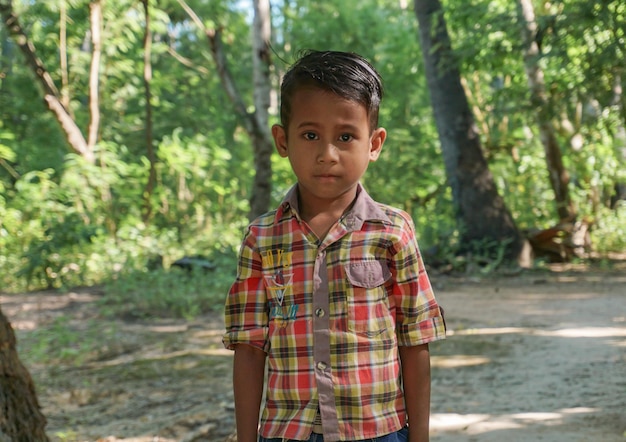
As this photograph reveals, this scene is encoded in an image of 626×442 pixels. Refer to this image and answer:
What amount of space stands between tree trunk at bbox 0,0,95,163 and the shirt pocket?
11167 millimetres

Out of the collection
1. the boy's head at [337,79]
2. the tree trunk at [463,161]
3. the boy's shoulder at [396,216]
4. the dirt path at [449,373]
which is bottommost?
the dirt path at [449,373]

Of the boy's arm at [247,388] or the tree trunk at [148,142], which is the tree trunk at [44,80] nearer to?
the tree trunk at [148,142]

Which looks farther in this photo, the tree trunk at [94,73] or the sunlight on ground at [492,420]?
the tree trunk at [94,73]

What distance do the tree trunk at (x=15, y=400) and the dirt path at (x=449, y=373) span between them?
1.07m

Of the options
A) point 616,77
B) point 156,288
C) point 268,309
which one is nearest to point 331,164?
point 268,309

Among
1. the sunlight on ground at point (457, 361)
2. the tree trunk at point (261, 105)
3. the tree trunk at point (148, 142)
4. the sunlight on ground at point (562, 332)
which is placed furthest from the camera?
the tree trunk at point (148, 142)

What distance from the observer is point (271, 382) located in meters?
1.82

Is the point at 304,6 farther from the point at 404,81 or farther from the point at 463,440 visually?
the point at 463,440

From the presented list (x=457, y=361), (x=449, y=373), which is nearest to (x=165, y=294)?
(x=457, y=361)

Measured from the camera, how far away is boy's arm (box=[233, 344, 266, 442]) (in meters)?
1.89

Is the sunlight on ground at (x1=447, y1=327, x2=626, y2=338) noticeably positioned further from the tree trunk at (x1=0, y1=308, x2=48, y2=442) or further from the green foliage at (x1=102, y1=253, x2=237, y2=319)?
the tree trunk at (x1=0, y1=308, x2=48, y2=442)

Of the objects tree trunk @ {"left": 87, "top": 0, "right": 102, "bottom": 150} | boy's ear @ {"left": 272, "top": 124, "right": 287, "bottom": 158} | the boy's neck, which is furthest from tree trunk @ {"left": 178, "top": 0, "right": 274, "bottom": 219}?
the boy's neck

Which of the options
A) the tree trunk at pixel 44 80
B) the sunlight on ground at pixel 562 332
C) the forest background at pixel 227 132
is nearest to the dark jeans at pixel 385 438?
the sunlight on ground at pixel 562 332

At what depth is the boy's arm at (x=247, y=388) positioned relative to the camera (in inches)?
74.3
